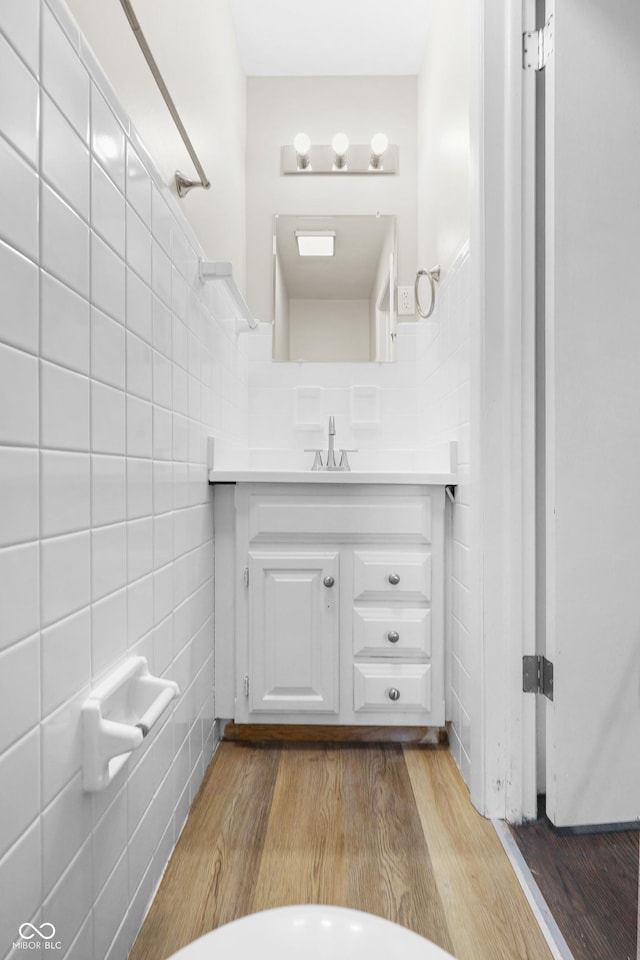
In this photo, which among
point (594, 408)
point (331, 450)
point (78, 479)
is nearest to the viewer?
point (78, 479)

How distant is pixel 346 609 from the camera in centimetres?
169

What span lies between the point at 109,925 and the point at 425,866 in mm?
623

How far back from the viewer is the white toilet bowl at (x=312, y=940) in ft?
2.05

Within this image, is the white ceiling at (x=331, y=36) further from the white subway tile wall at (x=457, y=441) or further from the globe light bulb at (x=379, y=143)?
the white subway tile wall at (x=457, y=441)

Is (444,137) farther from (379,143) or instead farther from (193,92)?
(193,92)

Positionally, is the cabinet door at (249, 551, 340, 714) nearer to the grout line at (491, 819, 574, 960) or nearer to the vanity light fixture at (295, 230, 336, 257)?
the grout line at (491, 819, 574, 960)

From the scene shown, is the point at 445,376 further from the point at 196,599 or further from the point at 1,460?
the point at 1,460

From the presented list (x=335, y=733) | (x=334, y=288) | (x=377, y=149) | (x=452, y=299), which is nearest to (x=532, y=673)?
(x=335, y=733)

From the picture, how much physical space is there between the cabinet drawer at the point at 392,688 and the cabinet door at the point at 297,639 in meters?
0.07

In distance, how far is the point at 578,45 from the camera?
49.6 inches

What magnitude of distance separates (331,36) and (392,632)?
227 cm

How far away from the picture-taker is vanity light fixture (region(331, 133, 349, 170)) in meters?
2.31

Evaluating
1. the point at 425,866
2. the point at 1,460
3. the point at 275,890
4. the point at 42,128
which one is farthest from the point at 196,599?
the point at 42,128

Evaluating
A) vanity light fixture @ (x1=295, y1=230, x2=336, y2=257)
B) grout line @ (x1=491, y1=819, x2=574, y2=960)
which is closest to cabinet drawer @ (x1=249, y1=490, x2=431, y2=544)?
grout line @ (x1=491, y1=819, x2=574, y2=960)
